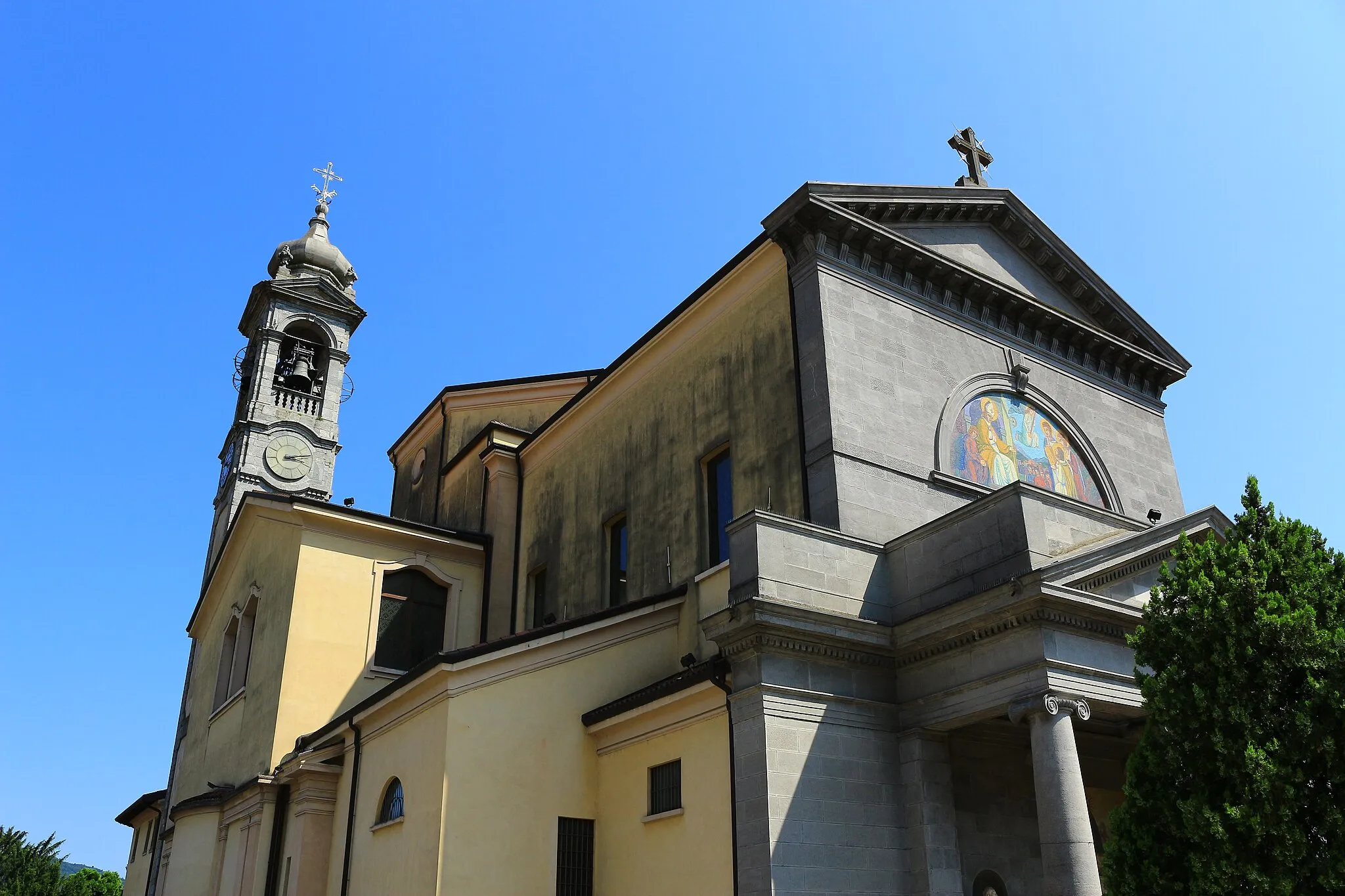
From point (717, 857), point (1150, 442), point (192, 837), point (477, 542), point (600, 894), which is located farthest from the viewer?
point (477, 542)

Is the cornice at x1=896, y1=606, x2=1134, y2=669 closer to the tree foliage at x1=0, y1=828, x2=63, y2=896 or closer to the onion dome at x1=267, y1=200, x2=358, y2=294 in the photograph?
the onion dome at x1=267, y1=200, x2=358, y2=294

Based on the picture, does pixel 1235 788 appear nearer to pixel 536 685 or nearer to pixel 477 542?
pixel 536 685

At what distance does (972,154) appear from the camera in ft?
62.6

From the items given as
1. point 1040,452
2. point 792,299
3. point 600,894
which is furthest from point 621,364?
point 600,894

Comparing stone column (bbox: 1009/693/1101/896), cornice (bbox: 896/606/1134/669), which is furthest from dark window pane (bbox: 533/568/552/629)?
stone column (bbox: 1009/693/1101/896)

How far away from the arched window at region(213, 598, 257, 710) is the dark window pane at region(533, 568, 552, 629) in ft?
19.5

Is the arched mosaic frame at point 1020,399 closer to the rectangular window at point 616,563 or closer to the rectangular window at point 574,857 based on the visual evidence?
the rectangular window at point 616,563

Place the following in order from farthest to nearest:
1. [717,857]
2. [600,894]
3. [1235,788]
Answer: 1. [600,894]
2. [717,857]
3. [1235,788]

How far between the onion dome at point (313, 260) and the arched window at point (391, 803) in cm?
2937

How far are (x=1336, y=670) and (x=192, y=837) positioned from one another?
19.9 metres

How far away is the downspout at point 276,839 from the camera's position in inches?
686

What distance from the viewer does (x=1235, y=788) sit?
8.70m

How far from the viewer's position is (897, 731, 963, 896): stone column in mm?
11844

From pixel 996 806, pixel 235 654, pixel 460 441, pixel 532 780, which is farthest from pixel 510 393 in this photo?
pixel 996 806
